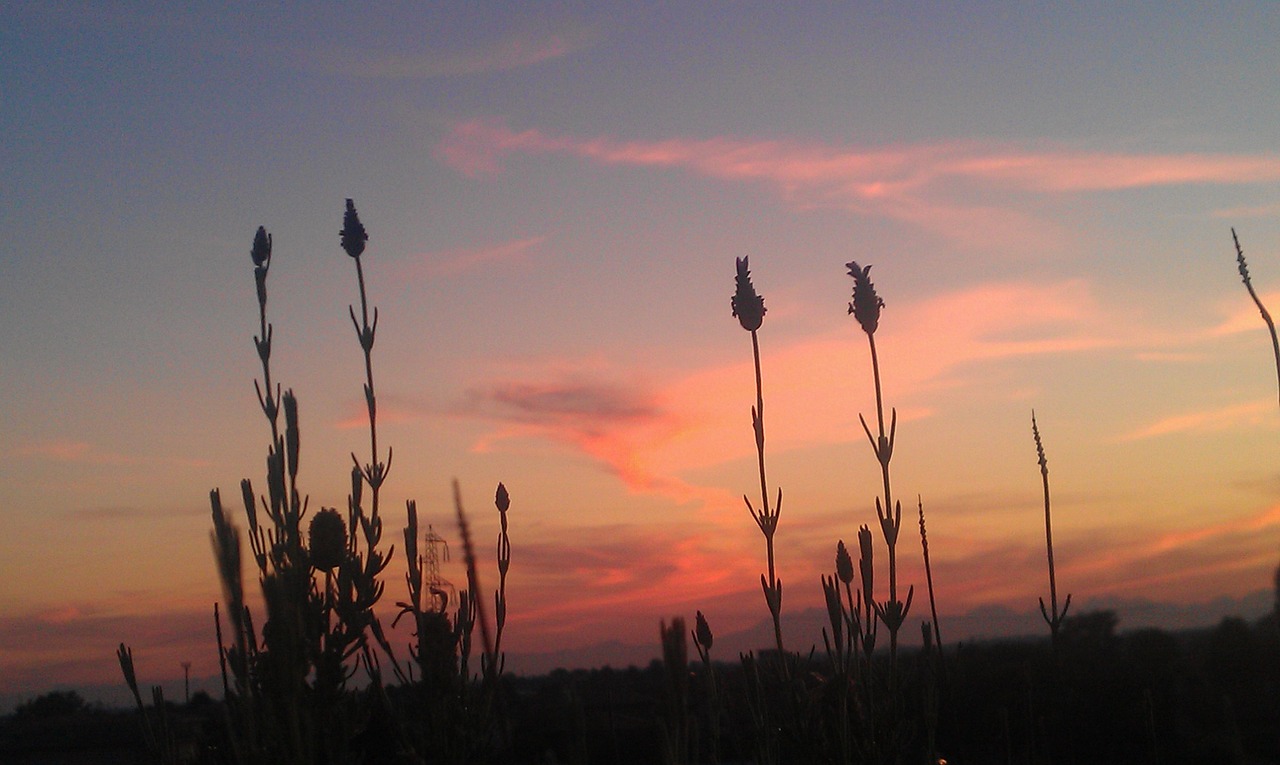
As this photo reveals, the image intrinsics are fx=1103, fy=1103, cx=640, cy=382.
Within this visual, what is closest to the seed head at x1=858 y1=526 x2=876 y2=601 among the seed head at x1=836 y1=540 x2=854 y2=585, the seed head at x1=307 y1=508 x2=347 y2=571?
the seed head at x1=836 y1=540 x2=854 y2=585

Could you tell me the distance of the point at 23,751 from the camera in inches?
1748

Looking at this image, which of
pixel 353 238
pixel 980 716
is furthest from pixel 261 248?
pixel 980 716

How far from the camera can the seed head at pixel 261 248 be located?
18.1 ft

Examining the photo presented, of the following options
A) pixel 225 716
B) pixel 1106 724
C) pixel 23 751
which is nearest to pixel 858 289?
pixel 225 716

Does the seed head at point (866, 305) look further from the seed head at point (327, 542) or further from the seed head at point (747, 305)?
the seed head at point (327, 542)

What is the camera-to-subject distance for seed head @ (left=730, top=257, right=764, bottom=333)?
6.15 meters

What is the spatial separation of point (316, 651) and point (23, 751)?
47958 millimetres

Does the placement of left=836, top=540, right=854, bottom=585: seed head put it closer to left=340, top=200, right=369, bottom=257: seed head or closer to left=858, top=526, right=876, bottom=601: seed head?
left=858, top=526, right=876, bottom=601: seed head

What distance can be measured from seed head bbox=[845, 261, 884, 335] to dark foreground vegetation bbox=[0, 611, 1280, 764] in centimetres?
196

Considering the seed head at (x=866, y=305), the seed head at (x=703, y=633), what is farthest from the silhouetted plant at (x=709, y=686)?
the seed head at (x=866, y=305)

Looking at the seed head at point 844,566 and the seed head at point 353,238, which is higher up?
the seed head at point 353,238

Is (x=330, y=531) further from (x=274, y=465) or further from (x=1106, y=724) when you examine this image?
(x=1106, y=724)

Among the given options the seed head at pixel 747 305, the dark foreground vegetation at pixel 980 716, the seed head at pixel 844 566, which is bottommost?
the dark foreground vegetation at pixel 980 716

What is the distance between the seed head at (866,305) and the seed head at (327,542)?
10.3ft
